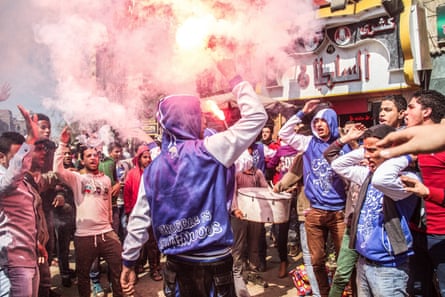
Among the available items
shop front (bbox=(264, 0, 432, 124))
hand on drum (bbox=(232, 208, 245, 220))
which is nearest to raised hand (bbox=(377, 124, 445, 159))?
hand on drum (bbox=(232, 208, 245, 220))

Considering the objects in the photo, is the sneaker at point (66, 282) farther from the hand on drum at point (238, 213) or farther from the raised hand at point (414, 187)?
the raised hand at point (414, 187)

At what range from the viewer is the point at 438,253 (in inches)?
124

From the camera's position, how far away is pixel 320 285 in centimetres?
419

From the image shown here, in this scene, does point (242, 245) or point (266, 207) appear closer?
point (266, 207)

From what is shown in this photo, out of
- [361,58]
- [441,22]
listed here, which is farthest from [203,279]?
[361,58]

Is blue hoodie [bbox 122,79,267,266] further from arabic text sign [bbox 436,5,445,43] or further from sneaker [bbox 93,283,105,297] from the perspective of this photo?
arabic text sign [bbox 436,5,445,43]

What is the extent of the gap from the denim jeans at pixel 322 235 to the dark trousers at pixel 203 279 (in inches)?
74.1

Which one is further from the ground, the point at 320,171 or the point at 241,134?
the point at 241,134

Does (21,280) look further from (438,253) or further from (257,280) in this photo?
(438,253)

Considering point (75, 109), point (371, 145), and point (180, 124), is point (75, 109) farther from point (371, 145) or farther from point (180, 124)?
point (371, 145)

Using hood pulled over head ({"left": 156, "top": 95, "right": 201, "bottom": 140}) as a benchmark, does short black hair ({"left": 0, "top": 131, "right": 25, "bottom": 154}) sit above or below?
below

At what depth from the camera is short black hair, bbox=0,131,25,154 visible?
11.8 ft

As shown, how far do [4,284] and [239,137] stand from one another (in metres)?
2.45

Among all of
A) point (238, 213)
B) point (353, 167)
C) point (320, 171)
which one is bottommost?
point (238, 213)
